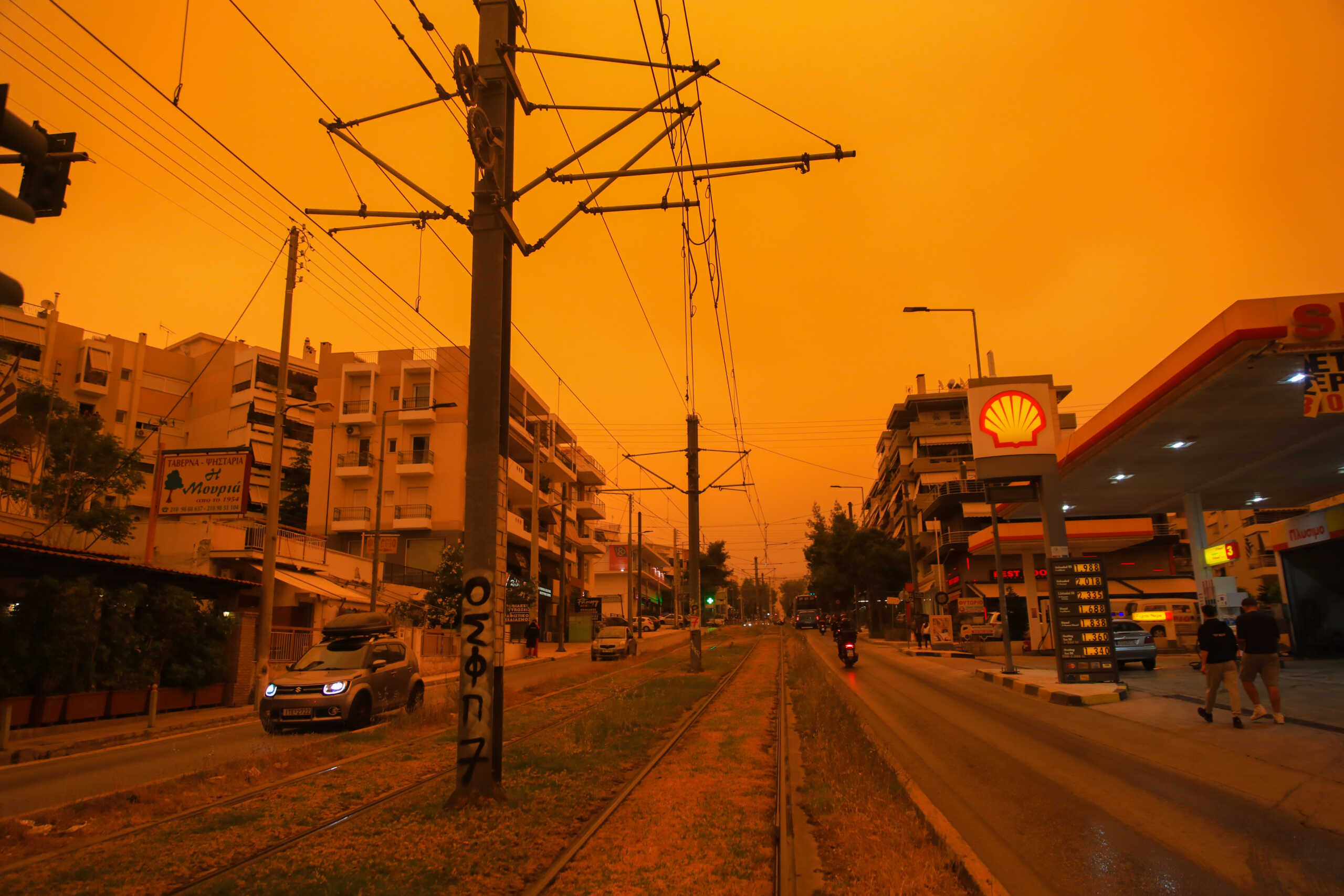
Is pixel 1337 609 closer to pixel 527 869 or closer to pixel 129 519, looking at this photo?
pixel 527 869

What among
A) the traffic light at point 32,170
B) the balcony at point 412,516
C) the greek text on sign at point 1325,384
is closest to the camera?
the traffic light at point 32,170

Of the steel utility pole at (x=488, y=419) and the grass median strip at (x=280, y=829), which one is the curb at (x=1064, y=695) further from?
the steel utility pole at (x=488, y=419)

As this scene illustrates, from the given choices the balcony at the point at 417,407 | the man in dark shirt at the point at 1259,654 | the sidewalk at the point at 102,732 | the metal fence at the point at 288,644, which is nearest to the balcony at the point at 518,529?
Answer: the balcony at the point at 417,407

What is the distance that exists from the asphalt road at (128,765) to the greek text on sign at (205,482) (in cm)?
650

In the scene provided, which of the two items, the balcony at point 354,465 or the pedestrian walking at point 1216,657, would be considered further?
the balcony at point 354,465

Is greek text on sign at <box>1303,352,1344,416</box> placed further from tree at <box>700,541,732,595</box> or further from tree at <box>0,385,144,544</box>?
tree at <box>700,541,732,595</box>

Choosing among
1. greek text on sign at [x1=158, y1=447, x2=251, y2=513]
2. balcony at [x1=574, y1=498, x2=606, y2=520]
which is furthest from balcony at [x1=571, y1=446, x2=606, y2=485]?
greek text on sign at [x1=158, y1=447, x2=251, y2=513]

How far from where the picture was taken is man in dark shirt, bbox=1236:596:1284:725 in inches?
440

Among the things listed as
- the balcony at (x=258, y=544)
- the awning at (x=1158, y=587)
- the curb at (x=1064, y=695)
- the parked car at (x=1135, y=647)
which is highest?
the balcony at (x=258, y=544)

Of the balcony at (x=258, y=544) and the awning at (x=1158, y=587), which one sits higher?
the balcony at (x=258, y=544)

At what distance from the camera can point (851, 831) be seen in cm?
680

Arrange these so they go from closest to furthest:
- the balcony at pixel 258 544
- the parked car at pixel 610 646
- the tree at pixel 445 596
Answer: the balcony at pixel 258 544 < the parked car at pixel 610 646 < the tree at pixel 445 596

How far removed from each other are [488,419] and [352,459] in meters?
44.1

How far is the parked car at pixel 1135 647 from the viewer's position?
23.5 m
